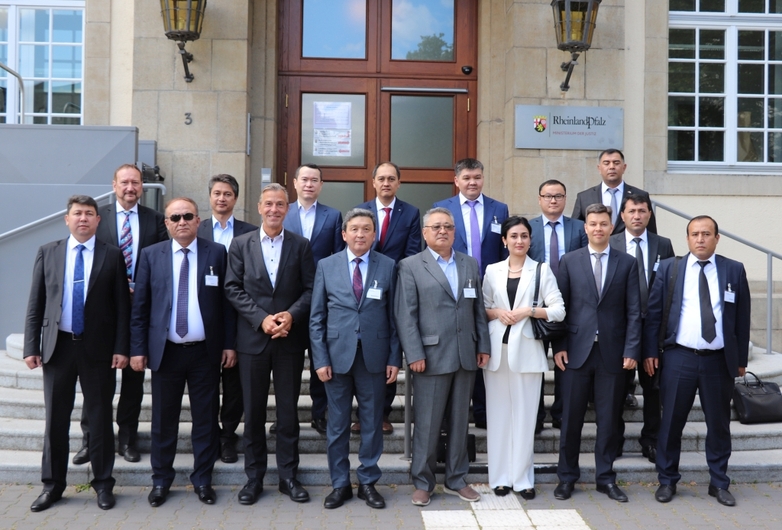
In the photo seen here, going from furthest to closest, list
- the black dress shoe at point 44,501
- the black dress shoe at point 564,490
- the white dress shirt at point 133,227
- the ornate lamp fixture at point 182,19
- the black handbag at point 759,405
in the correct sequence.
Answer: the ornate lamp fixture at point 182,19 < the black handbag at point 759,405 < the white dress shirt at point 133,227 < the black dress shoe at point 564,490 < the black dress shoe at point 44,501

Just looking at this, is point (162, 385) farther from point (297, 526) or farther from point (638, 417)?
point (638, 417)

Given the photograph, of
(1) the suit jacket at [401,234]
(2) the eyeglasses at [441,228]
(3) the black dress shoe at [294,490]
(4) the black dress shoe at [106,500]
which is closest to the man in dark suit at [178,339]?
(4) the black dress shoe at [106,500]

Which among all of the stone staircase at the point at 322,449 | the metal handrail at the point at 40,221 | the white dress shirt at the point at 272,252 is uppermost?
the metal handrail at the point at 40,221

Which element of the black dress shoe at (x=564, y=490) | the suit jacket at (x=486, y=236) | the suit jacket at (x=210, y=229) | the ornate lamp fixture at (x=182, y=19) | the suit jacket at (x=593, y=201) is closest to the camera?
the black dress shoe at (x=564, y=490)

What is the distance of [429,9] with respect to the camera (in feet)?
31.2

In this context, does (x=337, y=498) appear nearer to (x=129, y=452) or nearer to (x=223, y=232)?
(x=129, y=452)

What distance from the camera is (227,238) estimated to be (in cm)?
599

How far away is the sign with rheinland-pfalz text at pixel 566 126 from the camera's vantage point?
28.8 feet

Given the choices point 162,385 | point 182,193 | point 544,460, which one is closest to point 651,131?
point 544,460

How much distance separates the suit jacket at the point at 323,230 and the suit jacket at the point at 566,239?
1.49 m

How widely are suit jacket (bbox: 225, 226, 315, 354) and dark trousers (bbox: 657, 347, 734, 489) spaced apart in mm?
2593

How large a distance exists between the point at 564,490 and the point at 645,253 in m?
1.90

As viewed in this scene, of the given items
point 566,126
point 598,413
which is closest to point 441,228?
point 598,413

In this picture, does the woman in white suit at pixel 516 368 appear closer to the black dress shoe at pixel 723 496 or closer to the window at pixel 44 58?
the black dress shoe at pixel 723 496
